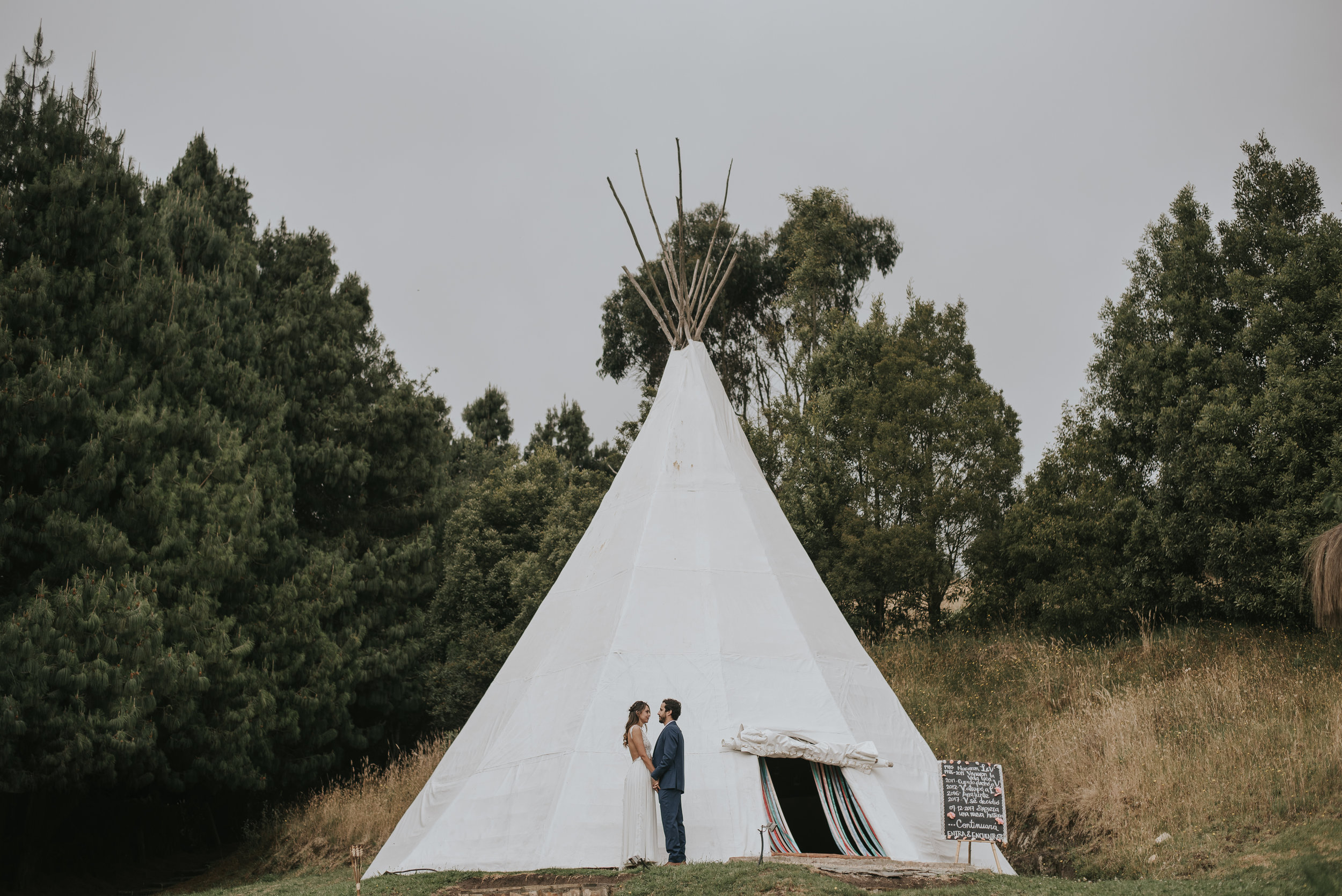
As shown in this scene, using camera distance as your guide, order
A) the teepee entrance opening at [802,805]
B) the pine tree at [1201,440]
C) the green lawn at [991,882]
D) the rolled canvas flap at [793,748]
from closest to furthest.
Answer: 1. the green lawn at [991,882]
2. the rolled canvas flap at [793,748]
3. the teepee entrance opening at [802,805]
4. the pine tree at [1201,440]

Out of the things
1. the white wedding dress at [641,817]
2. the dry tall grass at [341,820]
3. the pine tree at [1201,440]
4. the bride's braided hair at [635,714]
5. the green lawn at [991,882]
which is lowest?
the dry tall grass at [341,820]

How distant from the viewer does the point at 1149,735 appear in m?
9.63

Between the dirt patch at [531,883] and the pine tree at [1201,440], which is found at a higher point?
the pine tree at [1201,440]

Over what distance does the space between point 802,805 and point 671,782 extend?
3855mm

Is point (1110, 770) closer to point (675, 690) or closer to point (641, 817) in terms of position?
point (675, 690)

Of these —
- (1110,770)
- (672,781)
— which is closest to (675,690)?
(672,781)

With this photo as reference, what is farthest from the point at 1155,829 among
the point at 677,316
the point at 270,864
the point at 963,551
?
the point at 270,864

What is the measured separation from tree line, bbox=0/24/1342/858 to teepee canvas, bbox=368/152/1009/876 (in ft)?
13.9

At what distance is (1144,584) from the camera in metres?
14.3

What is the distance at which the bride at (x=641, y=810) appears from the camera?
7039 mm

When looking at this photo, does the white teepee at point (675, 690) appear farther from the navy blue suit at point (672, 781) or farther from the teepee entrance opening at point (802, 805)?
the teepee entrance opening at point (802, 805)

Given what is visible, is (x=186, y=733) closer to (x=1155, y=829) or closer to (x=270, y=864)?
(x=270, y=864)

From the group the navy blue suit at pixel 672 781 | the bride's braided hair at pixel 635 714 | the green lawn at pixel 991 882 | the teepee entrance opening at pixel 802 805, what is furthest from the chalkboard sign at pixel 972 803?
the teepee entrance opening at pixel 802 805

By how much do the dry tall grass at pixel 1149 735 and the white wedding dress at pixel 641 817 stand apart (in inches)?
157
